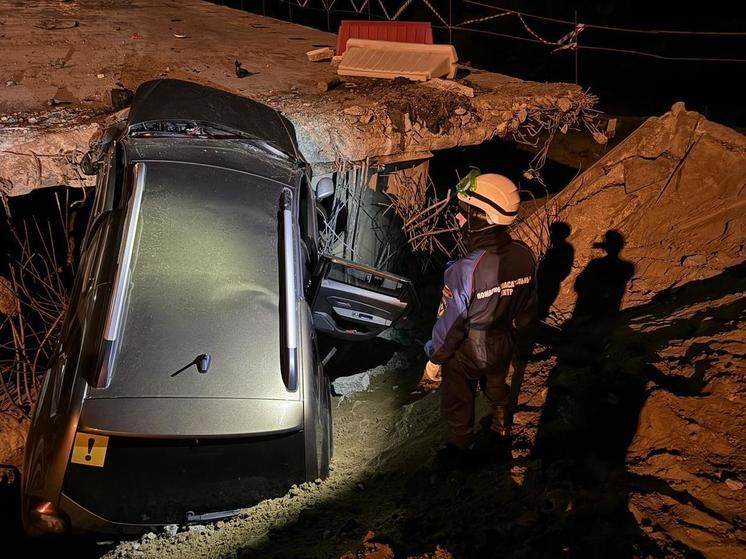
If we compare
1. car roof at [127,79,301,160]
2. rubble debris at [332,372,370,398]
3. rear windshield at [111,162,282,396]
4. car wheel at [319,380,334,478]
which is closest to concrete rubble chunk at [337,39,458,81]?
car roof at [127,79,301,160]

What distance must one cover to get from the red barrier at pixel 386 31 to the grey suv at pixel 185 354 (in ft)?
16.1

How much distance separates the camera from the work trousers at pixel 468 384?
3.78m

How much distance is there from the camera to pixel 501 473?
3.68 meters

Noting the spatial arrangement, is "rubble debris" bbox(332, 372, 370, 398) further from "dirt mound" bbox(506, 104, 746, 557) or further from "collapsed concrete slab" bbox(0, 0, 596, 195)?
"collapsed concrete slab" bbox(0, 0, 596, 195)

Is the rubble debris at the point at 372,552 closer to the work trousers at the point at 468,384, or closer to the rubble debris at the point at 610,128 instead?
the work trousers at the point at 468,384

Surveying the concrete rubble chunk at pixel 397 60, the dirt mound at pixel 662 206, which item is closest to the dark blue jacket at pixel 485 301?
the dirt mound at pixel 662 206

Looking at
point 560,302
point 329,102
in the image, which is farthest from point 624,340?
point 329,102

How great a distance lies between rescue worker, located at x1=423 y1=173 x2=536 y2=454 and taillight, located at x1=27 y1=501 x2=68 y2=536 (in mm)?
2230

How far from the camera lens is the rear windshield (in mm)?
3453

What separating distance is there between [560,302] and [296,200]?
3.13 m

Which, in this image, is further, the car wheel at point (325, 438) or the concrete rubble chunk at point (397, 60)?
the concrete rubble chunk at point (397, 60)

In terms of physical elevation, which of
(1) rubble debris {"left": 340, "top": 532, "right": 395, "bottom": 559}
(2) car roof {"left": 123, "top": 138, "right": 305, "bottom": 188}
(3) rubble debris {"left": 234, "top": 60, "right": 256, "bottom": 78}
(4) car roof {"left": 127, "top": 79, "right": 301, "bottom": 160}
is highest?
(3) rubble debris {"left": 234, "top": 60, "right": 256, "bottom": 78}

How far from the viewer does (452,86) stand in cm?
735

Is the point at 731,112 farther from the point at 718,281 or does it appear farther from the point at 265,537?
the point at 265,537
